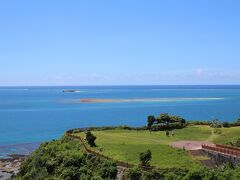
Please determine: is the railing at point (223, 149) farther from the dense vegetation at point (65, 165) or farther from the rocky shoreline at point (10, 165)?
the rocky shoreline at point (10, 165)

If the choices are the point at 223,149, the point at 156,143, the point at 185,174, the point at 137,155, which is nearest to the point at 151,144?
the point at 156,143

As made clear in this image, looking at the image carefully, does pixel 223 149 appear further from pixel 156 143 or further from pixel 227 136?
pixel 227 136

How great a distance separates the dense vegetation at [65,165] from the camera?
4647cm

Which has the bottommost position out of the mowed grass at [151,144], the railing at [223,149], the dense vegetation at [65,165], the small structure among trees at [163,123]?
the dense vegetation at [65,165]

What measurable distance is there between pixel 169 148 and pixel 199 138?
9.78 meters

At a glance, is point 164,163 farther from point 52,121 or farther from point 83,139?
point 52,121

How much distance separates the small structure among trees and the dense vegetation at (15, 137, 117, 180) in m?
15.0

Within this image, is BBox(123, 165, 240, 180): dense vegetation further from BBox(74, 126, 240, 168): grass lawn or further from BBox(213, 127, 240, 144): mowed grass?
BBox(213, 127, 240, 144): mowed grass

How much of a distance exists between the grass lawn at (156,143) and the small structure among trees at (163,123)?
212cm

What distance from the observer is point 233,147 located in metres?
49.9

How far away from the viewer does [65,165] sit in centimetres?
4978

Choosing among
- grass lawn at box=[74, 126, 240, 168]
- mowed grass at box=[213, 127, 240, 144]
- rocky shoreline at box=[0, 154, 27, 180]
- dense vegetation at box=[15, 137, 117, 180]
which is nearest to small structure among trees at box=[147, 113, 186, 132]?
grass lawn at box=[74, 126, 240, 168]

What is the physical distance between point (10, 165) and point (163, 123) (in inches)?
1058

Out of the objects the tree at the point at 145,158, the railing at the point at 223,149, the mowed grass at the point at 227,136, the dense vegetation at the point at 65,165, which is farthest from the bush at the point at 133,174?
the mowed grass at the point at 227,136
